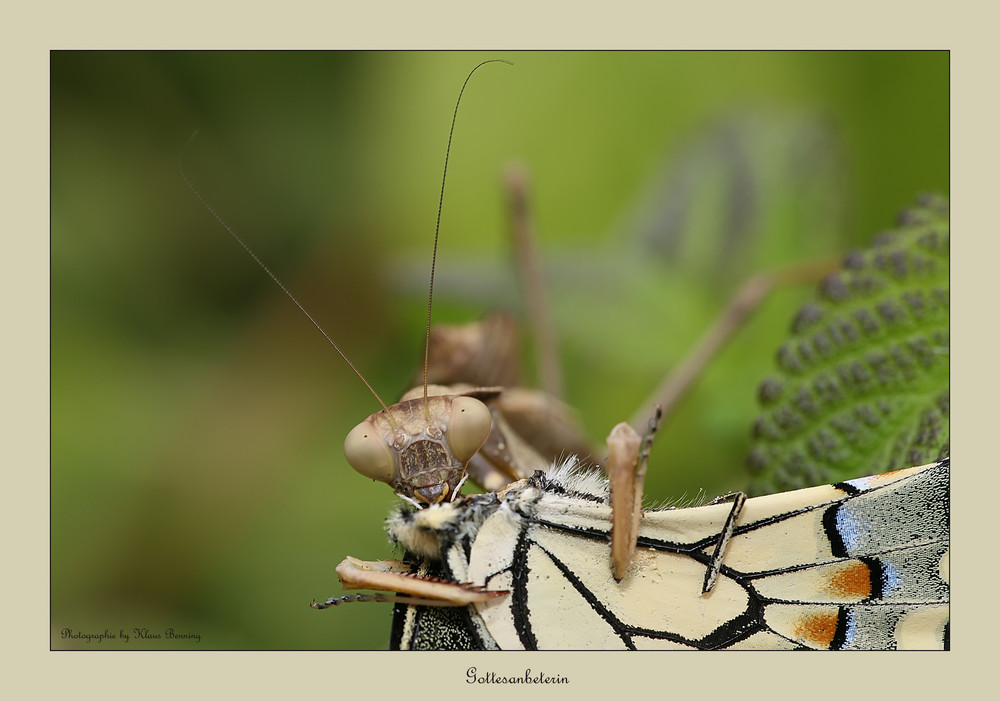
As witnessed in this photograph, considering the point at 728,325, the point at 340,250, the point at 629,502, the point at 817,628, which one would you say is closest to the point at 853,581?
the point at 817,628

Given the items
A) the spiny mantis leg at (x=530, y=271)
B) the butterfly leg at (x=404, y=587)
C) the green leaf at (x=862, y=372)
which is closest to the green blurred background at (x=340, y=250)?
the spiny mantis leg at (x=530, y=271)

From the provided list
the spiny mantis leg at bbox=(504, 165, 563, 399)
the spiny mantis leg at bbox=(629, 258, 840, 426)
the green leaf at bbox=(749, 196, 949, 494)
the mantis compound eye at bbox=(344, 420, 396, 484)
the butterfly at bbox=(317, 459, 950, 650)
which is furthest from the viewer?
the spiny mantis leg at bbox=(504, 165, 563, 399)

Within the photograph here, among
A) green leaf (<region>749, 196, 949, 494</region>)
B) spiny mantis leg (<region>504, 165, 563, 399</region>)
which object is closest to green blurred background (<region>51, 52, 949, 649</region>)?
spiny mantis leg (<region>504, 165, 563, 399</region>)

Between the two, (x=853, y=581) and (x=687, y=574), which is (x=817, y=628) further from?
(x=687, y=574)

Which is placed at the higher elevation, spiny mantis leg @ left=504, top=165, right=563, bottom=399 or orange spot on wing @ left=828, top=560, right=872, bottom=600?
spiny mantis leg @ left=504, top=165, right=563, bottom=399

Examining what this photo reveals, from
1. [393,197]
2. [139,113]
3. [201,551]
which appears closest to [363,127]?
[393,197]

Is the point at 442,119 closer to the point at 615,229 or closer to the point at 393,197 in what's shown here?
the point at 393,197

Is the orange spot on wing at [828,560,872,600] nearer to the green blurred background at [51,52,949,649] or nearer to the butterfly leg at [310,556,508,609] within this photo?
the butterfly leg at [310,556,508,609]
